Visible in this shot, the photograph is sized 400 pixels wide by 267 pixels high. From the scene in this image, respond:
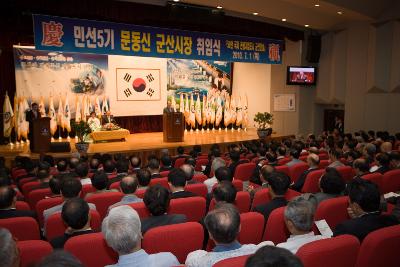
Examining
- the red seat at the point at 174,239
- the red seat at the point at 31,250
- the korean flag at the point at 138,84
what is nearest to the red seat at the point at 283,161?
the red seat at the point at 174,239

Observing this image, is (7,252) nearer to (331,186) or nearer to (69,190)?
(69,190)

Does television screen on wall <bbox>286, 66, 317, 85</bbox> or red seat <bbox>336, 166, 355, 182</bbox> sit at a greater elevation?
television screen on wall <bbox>286, 66, 317, 85</bbox>

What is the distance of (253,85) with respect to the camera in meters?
13.4

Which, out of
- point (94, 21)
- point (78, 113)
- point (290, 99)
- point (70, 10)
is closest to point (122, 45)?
point (94, 21)

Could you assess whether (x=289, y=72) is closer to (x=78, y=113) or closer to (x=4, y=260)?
(x=78, y=113)

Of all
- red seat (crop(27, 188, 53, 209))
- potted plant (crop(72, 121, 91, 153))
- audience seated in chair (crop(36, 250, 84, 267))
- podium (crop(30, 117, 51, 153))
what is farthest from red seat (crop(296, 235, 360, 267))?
podium (crop(30, 117, 51, 153))

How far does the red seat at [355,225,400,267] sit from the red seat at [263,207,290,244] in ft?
2.35

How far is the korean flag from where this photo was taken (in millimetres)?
11109

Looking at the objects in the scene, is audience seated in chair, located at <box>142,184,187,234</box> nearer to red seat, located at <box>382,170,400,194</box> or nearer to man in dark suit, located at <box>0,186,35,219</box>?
man in dark suit, located at <box>0,186,35,219</box>

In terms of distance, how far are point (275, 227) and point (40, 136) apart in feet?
21.3

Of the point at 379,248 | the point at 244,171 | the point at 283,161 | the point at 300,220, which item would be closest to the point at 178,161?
the point at 244,171

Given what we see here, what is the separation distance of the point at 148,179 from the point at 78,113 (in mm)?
7117

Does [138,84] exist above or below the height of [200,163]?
above

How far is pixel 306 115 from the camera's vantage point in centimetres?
1234
